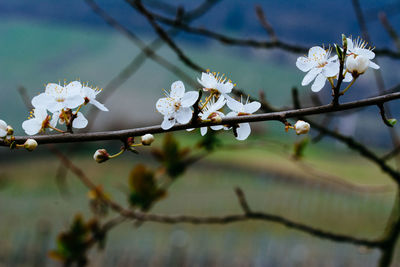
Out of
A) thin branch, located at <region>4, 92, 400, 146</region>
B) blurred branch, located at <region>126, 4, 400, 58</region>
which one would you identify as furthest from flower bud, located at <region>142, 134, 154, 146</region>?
blurred branch, located at <region>126, 4, 400, 58</region>

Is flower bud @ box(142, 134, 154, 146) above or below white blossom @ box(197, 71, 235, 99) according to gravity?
below

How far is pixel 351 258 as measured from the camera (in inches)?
64.9

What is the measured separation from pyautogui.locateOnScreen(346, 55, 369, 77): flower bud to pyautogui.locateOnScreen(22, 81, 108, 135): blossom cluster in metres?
0.21

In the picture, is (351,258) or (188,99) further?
(351,258)

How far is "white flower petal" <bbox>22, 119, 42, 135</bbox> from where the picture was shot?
36 centimetres

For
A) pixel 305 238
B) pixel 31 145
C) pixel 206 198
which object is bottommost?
pixel 31 145

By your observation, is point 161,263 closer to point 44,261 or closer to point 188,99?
point 44,261

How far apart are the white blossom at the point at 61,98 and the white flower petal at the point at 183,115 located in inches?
3.6

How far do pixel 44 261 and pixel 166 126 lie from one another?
149cm

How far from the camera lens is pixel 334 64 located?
329mm

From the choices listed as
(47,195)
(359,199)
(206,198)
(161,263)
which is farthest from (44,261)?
(359,199)

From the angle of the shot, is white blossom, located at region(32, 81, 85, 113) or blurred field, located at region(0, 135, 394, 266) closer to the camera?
white blossom, located at region(32, 81, 85, 113)

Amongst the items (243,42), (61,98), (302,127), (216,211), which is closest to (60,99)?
(61,98)

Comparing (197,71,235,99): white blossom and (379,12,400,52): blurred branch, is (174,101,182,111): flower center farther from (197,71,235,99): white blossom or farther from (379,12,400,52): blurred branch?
(379,12,400,52): blurred branch
